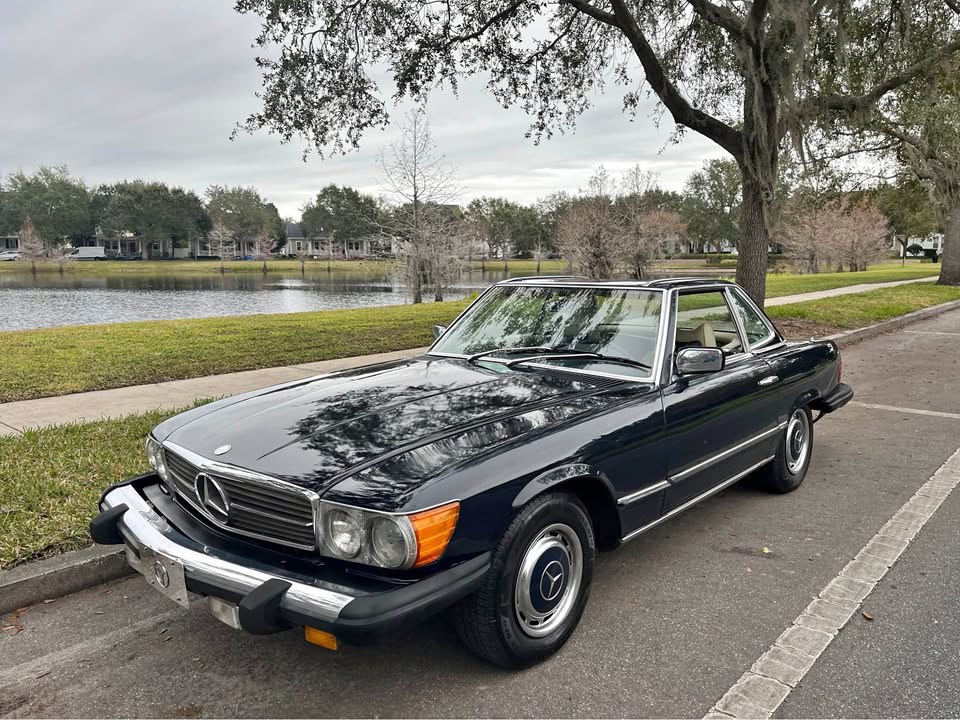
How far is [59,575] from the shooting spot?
11.2ft

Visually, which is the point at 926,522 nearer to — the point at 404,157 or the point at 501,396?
the point at 501,396

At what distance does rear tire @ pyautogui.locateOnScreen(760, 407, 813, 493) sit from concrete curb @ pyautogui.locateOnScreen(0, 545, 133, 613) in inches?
154

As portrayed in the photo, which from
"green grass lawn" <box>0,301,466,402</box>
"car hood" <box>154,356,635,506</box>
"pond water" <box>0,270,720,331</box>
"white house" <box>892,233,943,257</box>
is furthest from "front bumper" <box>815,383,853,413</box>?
"white house" <box>892,233,943,257</box>

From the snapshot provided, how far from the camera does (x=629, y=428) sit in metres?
3.13

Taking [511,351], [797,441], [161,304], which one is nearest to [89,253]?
[161,304]

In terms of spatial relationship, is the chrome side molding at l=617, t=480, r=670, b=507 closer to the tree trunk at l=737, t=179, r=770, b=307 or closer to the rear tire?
the rear tire

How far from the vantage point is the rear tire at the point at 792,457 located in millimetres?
4621

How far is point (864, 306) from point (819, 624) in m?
16.1

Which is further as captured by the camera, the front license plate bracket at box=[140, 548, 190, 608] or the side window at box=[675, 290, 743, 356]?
the side window at box=[675, 290, 743, 356]

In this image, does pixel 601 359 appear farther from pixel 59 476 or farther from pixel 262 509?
pixel 59 476

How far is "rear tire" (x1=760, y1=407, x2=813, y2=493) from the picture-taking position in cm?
462

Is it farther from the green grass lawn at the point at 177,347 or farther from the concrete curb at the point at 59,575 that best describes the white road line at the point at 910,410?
the concrete curb at the point at 59,575

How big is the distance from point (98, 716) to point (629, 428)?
2338 mm

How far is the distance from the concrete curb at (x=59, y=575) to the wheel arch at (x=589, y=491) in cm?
222
